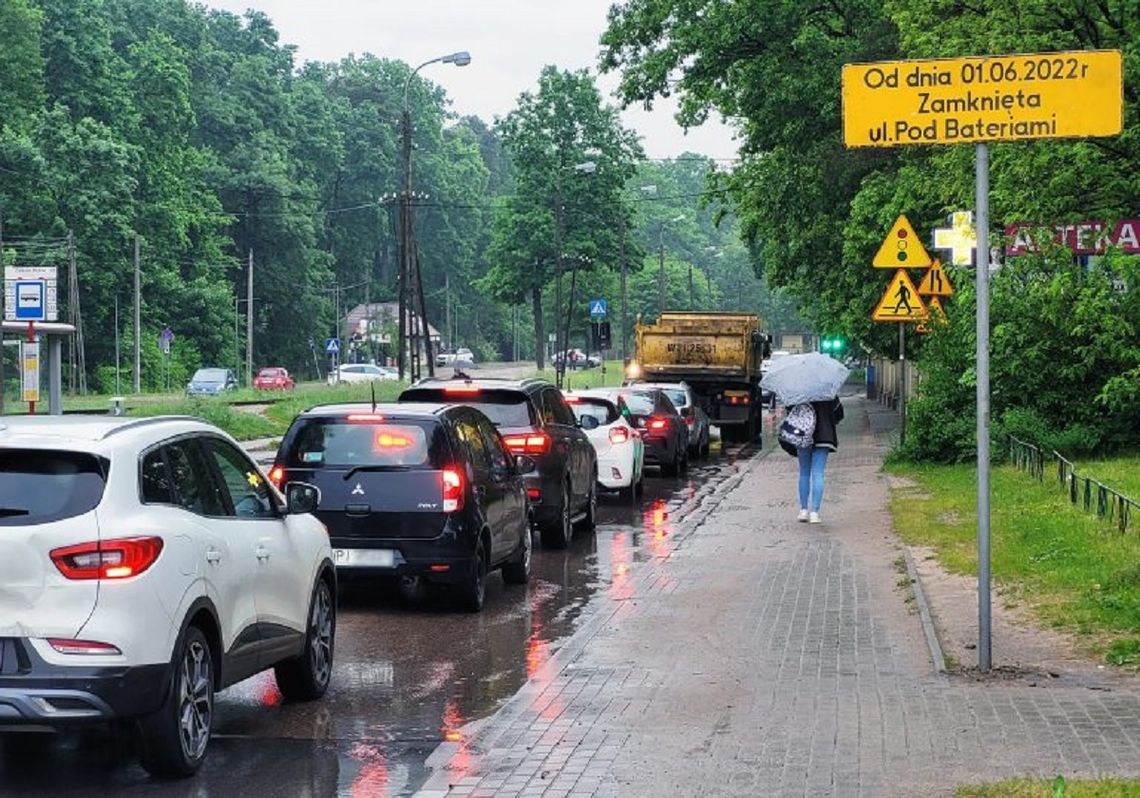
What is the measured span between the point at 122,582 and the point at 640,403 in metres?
22.0

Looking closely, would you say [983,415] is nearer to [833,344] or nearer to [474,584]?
[474,584]

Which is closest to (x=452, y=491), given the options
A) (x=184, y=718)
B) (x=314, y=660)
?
(x=314, y=660)

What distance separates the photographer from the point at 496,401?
17.5 meters

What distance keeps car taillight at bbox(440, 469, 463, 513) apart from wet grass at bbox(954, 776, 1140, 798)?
636 cm

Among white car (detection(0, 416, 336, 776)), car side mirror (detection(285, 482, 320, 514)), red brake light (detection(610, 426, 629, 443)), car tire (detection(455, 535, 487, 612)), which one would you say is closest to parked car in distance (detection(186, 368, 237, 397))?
red brake light (detection(610, 426, 629, 443))

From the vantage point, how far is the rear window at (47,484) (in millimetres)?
7375

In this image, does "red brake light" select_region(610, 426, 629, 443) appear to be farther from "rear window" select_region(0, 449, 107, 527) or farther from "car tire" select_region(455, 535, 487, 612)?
"rear window" select_region(0, 449, 107, 527)

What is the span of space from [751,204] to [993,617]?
28.6 meters

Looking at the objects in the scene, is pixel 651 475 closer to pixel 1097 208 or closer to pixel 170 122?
pixel 1097 208

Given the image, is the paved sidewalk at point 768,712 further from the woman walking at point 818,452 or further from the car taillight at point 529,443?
the woman walking at point 818,452

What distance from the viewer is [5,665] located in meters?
7.21

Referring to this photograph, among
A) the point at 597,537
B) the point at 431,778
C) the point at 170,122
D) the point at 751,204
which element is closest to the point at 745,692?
the point at 431,778

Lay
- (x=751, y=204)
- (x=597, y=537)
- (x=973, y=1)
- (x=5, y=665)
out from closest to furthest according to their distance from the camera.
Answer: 1. (x=5, y=665)
2. (x=973, y=1)
3. (x=597, y=537)
4. (x=751, y=204)

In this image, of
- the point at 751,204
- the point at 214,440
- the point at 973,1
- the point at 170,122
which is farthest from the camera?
the point at 170,122
